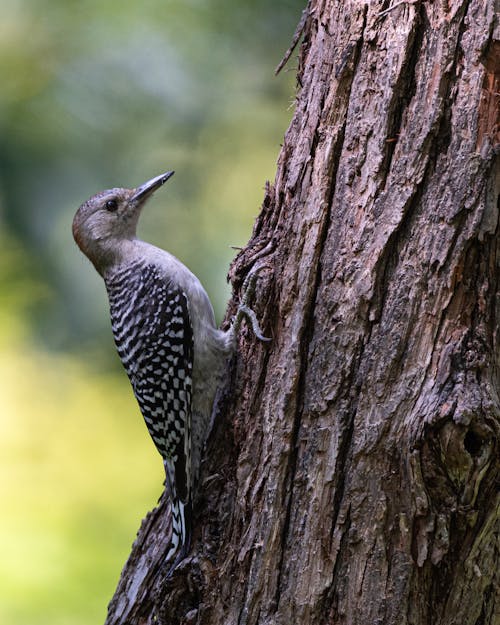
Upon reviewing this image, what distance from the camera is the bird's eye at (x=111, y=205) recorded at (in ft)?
13.7

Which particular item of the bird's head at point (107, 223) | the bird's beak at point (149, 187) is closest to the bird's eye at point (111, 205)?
the bird's head at point (107, 223)

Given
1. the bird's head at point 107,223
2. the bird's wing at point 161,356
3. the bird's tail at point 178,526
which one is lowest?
the bird's tail at point 178,526

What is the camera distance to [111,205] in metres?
4.20

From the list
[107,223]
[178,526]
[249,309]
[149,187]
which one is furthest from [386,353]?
[107,223]

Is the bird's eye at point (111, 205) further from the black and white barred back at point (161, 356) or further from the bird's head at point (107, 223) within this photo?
the black and white barred back at point (161, 356)

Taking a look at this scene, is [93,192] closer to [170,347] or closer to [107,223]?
[107,223]

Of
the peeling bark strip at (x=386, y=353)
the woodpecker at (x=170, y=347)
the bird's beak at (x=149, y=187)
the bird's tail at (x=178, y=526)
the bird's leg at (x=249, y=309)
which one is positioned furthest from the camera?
the bird's beak at (x=149, y=187)

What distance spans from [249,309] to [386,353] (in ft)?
2.41

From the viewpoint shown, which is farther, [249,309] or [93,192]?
[93,192]

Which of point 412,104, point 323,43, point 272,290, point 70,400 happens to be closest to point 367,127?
point 412,104

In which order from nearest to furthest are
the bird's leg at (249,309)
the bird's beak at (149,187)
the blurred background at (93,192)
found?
1. the bird's leg at (249,309)
2. the blurred background at (93,192)
3. the bird's beak at (149,187)

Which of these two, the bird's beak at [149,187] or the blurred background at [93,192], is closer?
the blurred background at [93,192]

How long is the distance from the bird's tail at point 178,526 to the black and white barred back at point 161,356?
0.08m

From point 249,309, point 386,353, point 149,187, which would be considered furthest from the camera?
point 149,187
